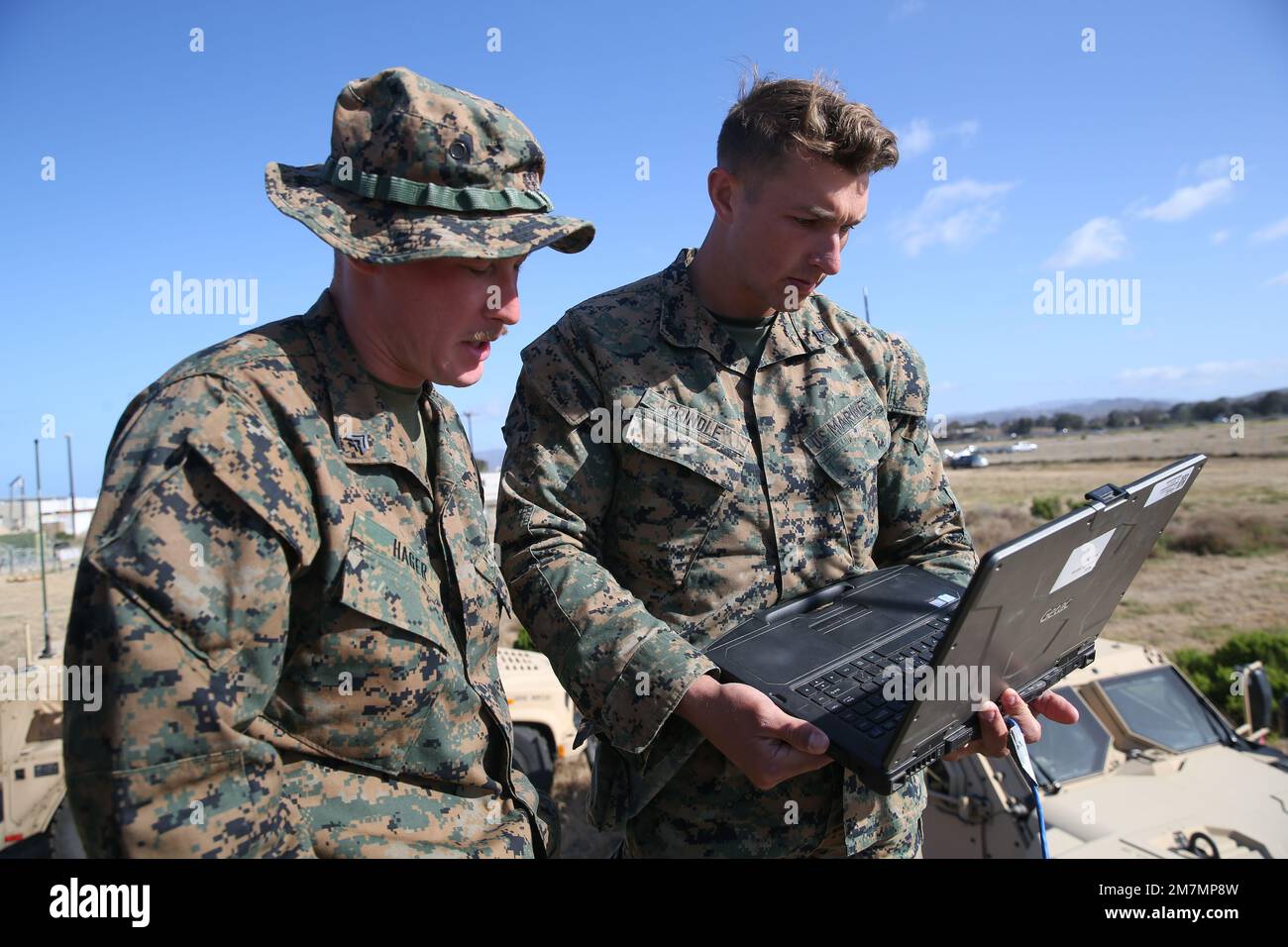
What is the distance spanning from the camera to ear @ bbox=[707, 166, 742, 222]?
2387mm

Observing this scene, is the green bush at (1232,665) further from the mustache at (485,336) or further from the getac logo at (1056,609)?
the mustache at (485,336)

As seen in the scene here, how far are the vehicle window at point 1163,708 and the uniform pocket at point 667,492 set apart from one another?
13.9ft

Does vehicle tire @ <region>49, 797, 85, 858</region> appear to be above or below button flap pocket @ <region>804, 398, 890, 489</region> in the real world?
below

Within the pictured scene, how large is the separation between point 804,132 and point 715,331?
1.83 ft

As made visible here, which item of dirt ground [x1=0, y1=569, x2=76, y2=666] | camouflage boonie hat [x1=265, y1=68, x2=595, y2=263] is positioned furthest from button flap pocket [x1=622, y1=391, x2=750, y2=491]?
dirt ground [x1=0, y1=569, x2=76, y2=666]

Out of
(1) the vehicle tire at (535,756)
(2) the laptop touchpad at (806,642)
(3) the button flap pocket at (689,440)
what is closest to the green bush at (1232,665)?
(1) the vehicle tire at (535,756)

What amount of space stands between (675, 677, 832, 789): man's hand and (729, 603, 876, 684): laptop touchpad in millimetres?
107

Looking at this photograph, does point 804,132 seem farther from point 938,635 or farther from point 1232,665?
point 1232,665

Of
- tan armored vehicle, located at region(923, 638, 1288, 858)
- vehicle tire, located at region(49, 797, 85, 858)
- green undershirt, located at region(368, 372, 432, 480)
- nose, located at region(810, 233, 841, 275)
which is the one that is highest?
nose, located at region(810, 233, 841, 275)

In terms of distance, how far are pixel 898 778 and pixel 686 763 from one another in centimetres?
66

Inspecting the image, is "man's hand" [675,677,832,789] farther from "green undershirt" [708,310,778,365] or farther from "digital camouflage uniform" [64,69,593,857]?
"green undershirt" [708,310,778,365]

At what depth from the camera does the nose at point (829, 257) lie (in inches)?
88.1

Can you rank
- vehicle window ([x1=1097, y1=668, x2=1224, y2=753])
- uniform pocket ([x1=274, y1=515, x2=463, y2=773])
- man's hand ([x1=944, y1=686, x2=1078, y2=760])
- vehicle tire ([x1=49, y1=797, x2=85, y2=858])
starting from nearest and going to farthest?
1. uniform pocket ([x1=274, y1=515, x2=463, y2=773])
2. man's hand ([x1=944, y1=686, x2=1078, y2=760])
3. vehicle tire ([x1=49, y1=797, x2=85, y2=858])
4. vehicle window ([x1=1097, y1=668, x2=1224, y2=753])

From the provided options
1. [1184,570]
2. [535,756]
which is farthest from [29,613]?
[1184,570]
